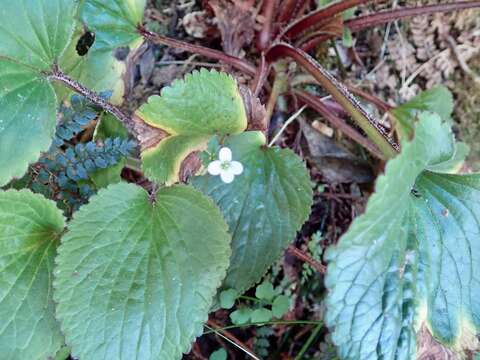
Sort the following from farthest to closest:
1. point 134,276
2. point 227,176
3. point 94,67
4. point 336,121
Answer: point 336,121, point 94,67, point 227,176, point 134,276

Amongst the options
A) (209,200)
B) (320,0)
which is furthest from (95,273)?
(320,0)

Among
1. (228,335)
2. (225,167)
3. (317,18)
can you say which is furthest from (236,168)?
(317,18)

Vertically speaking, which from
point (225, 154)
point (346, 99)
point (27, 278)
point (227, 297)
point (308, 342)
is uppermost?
point (346, 99)

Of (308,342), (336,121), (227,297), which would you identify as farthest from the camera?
(336,121)

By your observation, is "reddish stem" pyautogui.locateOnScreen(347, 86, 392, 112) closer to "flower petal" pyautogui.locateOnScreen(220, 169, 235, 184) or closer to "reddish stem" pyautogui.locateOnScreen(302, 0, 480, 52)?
"reddish stem" pyautogui.locateOnScreen(302, 0, 480, 52)

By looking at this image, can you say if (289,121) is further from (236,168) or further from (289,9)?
(236,168)

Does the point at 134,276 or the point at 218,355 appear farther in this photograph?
the point at 218,355

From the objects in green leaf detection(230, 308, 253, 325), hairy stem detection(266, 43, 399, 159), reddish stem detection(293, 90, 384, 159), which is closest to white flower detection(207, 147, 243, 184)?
hairy stem detection(266, 43, 399, 159)

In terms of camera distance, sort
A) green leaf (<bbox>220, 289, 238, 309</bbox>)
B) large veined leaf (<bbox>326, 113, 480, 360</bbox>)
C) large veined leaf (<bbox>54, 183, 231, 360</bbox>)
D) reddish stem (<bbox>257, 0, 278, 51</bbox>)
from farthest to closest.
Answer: reddish stem (<bbox>257, 0, 278, 51</bbox>)
green leaf (<bbox>220, 289, 238, 309</bbox>)
large veined leaf (<bbox>54, 183, 231, 360</bbox>)
large veined leaf (<bbox>326, 113, 480, 360</bbox>)
